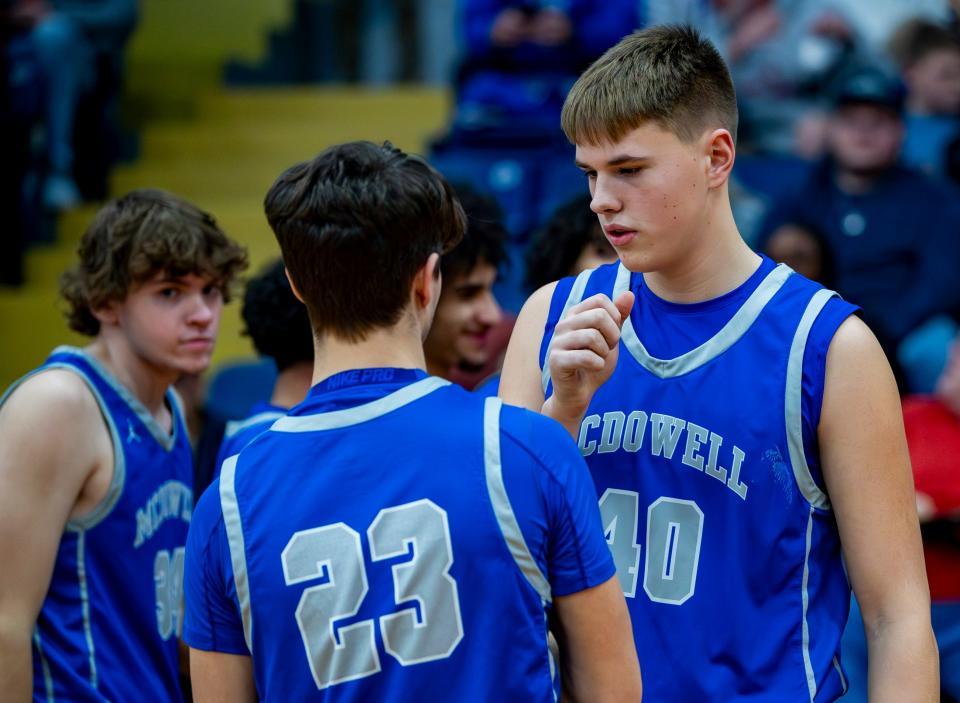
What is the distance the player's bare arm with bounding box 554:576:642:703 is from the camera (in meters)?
Result: 1.96

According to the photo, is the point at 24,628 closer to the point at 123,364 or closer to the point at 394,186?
the point at 123,364

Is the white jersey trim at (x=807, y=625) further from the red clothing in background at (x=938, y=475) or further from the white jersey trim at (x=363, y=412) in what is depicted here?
the red clothing in background at (x=938, y=475)

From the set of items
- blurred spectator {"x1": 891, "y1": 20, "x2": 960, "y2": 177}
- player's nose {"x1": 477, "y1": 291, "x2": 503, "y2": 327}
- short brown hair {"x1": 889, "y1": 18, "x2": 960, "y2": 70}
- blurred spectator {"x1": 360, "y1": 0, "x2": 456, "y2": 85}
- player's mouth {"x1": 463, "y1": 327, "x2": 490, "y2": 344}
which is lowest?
player's mouth {"x1": 463, "y1": 327, "x2": 490, "y2": 344}

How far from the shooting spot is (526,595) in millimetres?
1928

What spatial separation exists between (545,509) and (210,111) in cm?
849

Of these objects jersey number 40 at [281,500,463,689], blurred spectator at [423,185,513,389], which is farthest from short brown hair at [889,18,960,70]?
jersey number 40 at [281,500,463,689]

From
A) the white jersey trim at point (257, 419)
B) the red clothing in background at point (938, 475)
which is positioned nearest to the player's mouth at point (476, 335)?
the white jersey trim at point (257, 419)

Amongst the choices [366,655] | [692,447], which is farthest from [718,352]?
[366,655]

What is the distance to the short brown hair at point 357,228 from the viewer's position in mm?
1966

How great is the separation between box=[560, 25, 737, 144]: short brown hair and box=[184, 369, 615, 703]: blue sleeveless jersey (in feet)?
1.99

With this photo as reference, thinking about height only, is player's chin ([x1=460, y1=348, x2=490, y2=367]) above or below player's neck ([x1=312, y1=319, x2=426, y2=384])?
below

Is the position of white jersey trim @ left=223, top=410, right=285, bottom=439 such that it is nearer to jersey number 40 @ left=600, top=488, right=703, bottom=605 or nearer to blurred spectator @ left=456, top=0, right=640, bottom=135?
jersey number 40 @ left=600, top=488, right=703, bottom=605

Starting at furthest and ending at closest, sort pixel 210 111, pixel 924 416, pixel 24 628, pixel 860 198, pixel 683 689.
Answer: pixel 210 111
pixel 860 198
pixel 924 416
pixel 24 628
pixel 683 689

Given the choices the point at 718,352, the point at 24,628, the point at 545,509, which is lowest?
the point at 24,628
